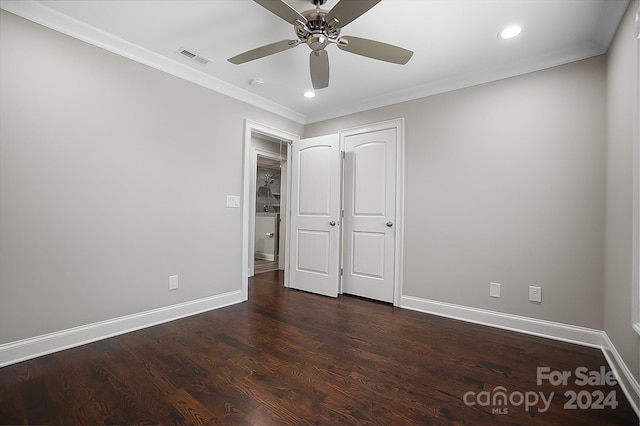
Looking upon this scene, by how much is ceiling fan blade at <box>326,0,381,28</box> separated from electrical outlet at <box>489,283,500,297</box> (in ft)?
8.45

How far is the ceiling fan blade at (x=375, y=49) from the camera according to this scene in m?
1.85

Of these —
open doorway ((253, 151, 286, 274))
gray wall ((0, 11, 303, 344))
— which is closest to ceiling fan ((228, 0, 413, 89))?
gray wall ((0, 11, 303, 344))

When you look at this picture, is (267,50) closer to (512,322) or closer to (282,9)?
(282,9)

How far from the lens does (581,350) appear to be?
2.13 meters

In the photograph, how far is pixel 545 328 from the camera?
2.38 m

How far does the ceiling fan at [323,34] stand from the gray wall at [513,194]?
130 centimetres

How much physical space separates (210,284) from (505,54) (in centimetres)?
366

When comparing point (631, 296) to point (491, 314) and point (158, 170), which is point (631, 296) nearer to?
point (491, 314)

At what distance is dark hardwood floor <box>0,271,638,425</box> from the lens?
1399 mm

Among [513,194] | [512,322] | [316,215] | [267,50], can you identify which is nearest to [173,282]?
[316,215]

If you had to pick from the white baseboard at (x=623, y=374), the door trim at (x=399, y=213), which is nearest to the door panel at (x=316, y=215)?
the door trim at (x=399, y=213)

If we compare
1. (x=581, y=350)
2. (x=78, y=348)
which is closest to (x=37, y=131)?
(x=78, y=348)

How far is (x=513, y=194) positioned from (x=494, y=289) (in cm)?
93

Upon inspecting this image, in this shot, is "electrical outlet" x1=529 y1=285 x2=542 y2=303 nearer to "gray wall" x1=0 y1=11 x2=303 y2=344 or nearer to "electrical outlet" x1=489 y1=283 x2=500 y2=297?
"electrical outlet" x1=489 y1=283 x2=500 y2=297
